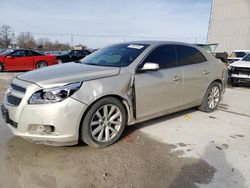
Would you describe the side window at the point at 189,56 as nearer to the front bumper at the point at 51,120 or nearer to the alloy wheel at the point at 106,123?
the alloy wheel at the point at 106,123

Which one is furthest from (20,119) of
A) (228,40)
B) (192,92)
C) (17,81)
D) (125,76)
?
(228,40)

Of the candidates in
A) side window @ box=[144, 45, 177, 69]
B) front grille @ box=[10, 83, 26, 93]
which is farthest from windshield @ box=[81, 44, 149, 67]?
front grille @ box=[10, 83, 26, 93]

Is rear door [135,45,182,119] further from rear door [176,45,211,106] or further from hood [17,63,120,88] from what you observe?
hood [17,63,120,88]

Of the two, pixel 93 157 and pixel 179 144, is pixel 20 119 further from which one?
pixel 179 144

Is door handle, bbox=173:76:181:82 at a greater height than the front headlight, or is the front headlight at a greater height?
door handle, bbox=173:76:181:82

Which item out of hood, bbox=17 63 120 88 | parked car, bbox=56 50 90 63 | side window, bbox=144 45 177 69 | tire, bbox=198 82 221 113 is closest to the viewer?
hood, bbox=17 63 120 88

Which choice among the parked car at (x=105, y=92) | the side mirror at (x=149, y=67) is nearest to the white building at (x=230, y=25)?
the parked car at (x=105, y=92)

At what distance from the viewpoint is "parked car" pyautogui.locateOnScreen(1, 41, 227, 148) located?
2.95 metres

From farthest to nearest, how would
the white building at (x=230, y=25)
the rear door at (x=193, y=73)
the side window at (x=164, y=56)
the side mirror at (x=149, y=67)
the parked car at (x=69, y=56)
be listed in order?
the white building at (x=230, y=25)
the parked car at (x=69, y=56)
the rear door at (x=193, y=73)
the side window at (x=164, y=56)
the side mirror at (x=149, y=67)

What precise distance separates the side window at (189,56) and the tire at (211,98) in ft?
2.28

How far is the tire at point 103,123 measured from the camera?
319 centimetres

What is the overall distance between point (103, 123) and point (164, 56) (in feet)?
5.57

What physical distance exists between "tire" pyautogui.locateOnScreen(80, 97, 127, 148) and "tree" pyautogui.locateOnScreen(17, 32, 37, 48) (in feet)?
165

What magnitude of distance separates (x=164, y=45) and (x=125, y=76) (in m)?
1.20
